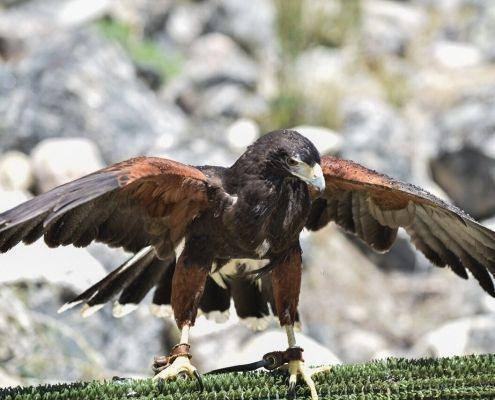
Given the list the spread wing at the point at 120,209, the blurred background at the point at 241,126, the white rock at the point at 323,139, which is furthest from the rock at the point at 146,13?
the spread wing at the point at 120,209

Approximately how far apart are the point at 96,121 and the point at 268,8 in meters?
5.90

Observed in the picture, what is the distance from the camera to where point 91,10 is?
13570 millimetres

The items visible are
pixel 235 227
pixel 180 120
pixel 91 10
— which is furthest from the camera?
pixel 91 10

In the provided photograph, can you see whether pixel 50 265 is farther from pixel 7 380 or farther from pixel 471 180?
pixel 471 180

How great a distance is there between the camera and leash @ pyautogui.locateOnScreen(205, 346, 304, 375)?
3.60m

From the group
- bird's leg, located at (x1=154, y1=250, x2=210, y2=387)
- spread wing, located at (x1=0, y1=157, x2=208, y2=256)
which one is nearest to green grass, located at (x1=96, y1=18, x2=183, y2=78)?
spread wing, located at (x1=0, y1=157, x2=208, y2=256)

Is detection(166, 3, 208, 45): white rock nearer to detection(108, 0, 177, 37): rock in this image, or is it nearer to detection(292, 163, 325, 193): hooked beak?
detection(108, 0, 177, 37): rock

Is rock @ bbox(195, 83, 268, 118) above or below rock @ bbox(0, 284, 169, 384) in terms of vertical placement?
above

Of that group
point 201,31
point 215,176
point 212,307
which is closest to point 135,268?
point 212,307

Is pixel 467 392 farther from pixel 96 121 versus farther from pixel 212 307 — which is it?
pixel 96 121

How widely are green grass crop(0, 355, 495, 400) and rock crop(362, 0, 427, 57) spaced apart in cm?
1205

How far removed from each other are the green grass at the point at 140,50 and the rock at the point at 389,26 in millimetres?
3442

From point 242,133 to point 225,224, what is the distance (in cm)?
730

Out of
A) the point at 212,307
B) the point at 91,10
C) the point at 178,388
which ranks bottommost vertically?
the point at 178,388
